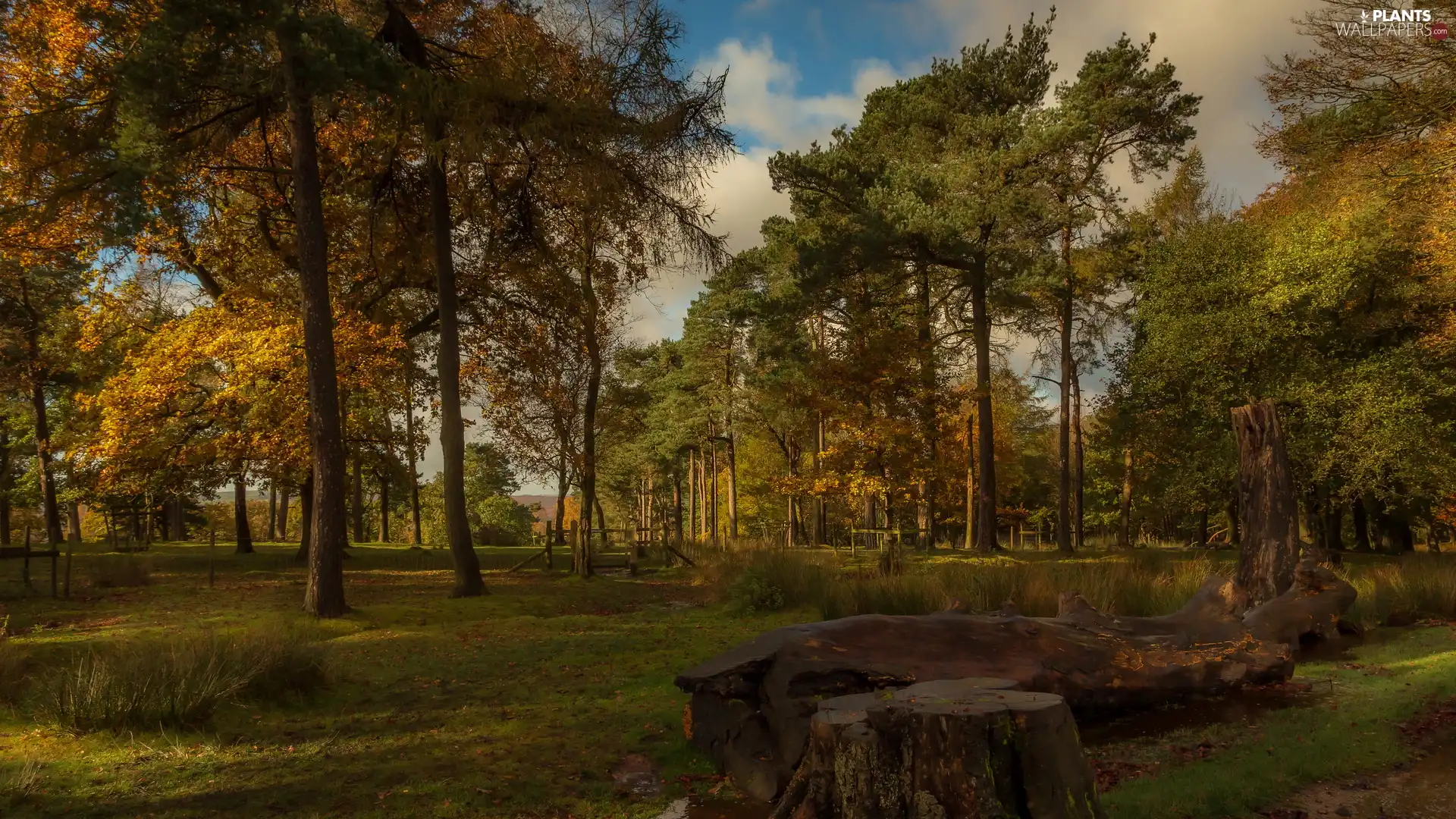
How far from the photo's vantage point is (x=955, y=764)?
3.63 metres

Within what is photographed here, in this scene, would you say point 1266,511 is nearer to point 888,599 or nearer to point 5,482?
point 888,599

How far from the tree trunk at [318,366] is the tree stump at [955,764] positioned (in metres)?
9.74

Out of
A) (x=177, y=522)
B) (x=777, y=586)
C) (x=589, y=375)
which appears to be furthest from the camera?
(x=177, y=522)

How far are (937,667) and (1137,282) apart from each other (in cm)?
2323

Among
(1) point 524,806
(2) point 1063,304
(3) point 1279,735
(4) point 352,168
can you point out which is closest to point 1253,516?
(3) point 1279,735

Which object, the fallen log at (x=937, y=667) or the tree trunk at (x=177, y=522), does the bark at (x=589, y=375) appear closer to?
the fallen log at (x=937, y=667)

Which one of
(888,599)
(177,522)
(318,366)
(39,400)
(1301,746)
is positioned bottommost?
(177,522)

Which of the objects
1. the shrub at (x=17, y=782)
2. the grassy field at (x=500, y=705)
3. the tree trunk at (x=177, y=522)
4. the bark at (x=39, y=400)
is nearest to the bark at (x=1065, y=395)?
the grassy field at (x=500, y=705)

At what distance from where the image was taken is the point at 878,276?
2600 centimetres

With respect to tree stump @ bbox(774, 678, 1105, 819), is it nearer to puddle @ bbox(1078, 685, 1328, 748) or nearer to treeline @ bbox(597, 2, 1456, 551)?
puddle @ bbox(1078, 685, 1328, 748)

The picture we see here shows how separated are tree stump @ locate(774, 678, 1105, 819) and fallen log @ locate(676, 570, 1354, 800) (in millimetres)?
1069

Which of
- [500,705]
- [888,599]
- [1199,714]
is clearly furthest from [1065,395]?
[500,705]

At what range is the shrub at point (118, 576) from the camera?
15.2 meters

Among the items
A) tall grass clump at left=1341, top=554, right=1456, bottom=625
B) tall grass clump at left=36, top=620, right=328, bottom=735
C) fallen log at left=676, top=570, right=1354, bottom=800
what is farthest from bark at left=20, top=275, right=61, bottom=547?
tall grass clump at left=1341, top=554, right=1456, bottom=625
